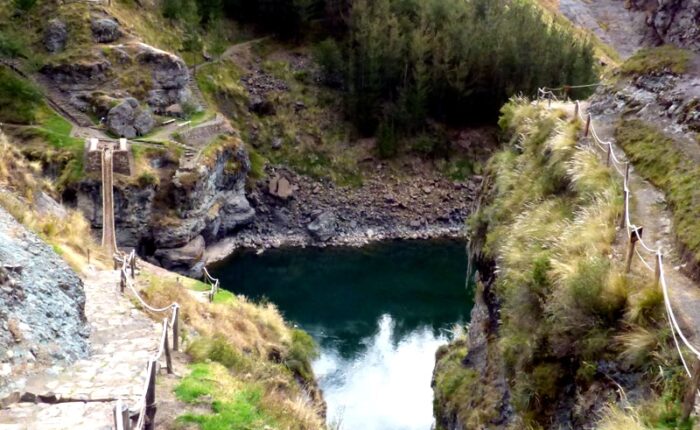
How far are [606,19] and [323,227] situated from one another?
53.3 metres

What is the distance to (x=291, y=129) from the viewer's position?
55.0 meters

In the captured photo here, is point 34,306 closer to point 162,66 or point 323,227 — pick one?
point 162,66

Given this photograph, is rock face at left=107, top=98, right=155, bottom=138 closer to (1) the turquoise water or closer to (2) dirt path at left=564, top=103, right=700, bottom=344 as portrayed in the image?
(1) the turquoise water

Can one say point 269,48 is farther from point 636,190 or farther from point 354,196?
point 636,190

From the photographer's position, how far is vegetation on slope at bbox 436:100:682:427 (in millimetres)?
8359

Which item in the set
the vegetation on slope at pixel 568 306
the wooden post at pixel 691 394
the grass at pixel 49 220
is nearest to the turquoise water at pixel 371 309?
the grass at pixel 49 220

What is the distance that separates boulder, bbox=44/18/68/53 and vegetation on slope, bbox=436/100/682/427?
37.6 metres

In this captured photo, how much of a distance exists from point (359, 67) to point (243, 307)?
37.9m

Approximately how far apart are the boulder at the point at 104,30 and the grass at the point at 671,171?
37.6 metres

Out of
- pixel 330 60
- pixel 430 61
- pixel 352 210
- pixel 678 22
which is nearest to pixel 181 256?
pixel 352 210

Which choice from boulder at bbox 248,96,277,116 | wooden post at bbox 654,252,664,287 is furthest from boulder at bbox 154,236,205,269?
wooden post at bbox 654,252,664,287

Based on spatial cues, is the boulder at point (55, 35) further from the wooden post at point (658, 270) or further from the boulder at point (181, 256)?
the wooden post at point (658, 270)

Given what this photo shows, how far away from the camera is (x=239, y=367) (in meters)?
13.4

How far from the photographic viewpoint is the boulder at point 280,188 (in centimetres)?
5056
